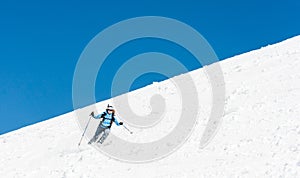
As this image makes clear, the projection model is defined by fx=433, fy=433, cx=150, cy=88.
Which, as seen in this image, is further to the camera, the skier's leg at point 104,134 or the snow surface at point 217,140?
the skier's leg at point 104,134

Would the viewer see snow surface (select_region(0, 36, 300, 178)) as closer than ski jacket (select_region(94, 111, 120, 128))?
Yes

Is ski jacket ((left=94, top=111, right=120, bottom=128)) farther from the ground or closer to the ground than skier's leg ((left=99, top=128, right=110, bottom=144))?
farther from the ground

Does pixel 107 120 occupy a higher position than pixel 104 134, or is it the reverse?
pixel 107 120

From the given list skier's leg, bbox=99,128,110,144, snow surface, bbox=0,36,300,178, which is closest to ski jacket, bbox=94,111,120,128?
skier's leg, bbox=99,128,110,144

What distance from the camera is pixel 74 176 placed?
48.8ft

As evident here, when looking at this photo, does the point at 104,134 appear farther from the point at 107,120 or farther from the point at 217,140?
the point at 217,140

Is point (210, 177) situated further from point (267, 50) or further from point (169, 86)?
point (267, 50)

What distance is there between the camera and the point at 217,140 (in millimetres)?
15203

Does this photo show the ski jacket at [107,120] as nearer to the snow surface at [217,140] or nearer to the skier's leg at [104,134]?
the skier's leg at [104,134]

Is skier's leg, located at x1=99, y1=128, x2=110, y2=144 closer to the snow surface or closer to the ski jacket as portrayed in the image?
the ski jacket

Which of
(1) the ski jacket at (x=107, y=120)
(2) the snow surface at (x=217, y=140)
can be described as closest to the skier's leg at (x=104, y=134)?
(1) the ski jacket at (x=107, y=120)

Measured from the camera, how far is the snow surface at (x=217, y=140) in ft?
41.2

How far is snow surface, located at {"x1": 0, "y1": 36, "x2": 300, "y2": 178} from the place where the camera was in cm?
1256

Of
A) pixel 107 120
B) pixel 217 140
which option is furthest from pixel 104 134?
pixel 217 140
